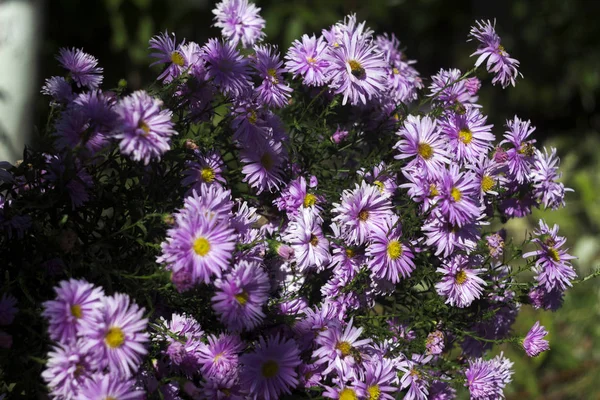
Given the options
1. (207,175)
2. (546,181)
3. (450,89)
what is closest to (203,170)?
(207,175)

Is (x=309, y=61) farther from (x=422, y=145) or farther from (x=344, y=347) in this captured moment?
(x=344, y=347)

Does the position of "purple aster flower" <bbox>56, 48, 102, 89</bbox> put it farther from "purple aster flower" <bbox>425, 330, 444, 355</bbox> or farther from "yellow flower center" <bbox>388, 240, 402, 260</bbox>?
"purple aster flower" <bbox>425, 330, 444, 355</bbox>

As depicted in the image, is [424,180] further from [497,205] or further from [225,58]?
[225,58]

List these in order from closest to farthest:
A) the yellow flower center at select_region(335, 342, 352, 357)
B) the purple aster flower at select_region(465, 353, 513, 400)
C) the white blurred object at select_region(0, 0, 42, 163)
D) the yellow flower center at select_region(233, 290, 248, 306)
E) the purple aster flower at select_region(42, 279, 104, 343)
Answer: the purple aster flower at select_region(42, 279, 104, 343)
the yellow flower center at select_region(233, 290, 248, 306)
the yellow flower center at select_region(335, 342, 352, 357)
the purple aster flower at select_region(465, 353, 513, 400)
the white blurred object at select_region(0, 0, 42, 163)

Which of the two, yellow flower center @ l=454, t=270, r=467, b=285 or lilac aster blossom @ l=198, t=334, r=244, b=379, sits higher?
yellow flower center @ l=454, t=270, r=467, b=285

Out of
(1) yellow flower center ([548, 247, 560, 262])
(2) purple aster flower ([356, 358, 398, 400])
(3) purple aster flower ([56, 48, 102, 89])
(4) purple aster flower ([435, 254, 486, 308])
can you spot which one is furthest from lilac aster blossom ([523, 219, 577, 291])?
(3) purple aster flower ([56, 48, 102, 89])

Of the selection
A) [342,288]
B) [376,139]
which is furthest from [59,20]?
[342,288]
